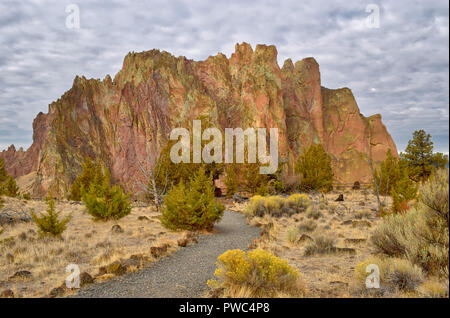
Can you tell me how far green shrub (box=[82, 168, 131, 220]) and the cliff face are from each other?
49.0 m

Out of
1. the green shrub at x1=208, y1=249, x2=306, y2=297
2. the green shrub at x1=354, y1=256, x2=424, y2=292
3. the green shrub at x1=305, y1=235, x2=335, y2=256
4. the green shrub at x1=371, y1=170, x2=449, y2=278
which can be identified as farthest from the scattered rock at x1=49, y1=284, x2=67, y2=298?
the green shrub at x1=371, y1=170, x2=449, y2=278

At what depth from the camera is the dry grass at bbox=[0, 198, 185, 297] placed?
6332mm

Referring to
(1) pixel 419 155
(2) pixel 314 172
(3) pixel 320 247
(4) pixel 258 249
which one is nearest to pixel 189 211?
(3) pixel 320 247

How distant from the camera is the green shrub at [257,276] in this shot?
5.07 m

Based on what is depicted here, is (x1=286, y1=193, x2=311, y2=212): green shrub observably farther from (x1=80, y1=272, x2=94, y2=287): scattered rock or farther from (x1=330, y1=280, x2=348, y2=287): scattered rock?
(x1=80, y1=272, x2=94, y2=287): scattered rock

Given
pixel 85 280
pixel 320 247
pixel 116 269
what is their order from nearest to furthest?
1. pixel 85 280
2. pixel 116 269
3. pixel 320 247

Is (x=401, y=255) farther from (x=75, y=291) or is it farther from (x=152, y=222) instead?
(x=152, y=222)

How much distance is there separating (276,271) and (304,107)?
235ft

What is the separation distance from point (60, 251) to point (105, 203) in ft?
21.9

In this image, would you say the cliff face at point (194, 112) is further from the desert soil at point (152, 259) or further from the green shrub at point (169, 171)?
the desert soil at point (152, 259)

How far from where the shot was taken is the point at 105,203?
1545 centimetres

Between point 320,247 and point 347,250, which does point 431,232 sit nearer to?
point 347,250

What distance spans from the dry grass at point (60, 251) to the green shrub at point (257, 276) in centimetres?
285

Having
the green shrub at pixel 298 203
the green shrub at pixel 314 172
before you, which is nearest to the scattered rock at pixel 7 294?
the green shrub at pixel 298 203
